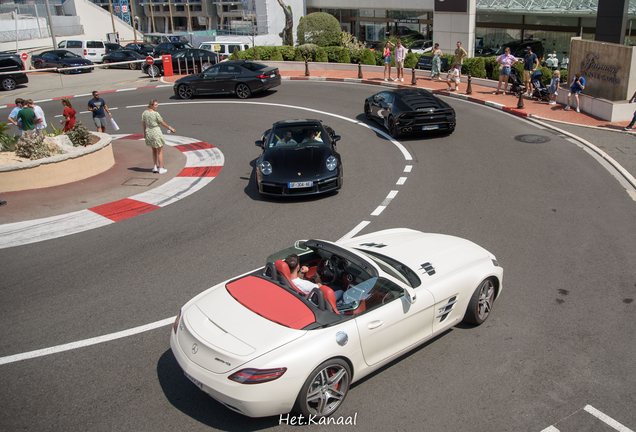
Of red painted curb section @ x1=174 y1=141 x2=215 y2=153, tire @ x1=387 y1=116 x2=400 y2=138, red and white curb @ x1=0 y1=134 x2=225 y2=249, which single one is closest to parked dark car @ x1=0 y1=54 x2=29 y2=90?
red painted curb section @ x1=174 y1=141 x2=215 y2=153

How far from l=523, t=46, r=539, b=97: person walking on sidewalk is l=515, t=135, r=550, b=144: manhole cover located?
5.31m

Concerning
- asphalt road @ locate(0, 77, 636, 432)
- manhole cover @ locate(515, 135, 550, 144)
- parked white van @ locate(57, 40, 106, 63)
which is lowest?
asphalt road @ locate(0, 77, 636, 432)

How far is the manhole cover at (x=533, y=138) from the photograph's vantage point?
15.1 m

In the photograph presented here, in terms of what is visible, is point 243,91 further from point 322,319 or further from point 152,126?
point 322,319

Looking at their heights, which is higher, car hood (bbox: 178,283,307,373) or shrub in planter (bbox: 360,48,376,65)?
shrub in planter (bbox: 360,48,376,65)

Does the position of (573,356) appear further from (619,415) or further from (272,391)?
(272,391)

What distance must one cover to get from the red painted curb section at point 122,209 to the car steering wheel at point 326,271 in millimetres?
5821

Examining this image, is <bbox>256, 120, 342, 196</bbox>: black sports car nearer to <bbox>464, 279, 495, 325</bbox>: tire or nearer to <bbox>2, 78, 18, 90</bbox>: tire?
<bbox>464, 279, 495, 325</bbox>: tire

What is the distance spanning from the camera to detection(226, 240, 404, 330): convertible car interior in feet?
16.8

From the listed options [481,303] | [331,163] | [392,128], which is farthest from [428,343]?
[392,128]

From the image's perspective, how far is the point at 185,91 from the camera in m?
23.4

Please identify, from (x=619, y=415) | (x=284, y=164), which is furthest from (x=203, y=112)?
(x=619, y=415)

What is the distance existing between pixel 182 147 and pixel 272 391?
1284 cm

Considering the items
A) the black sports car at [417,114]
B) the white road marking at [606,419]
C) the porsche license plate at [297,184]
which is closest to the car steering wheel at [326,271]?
the white road marking at [606,419]
